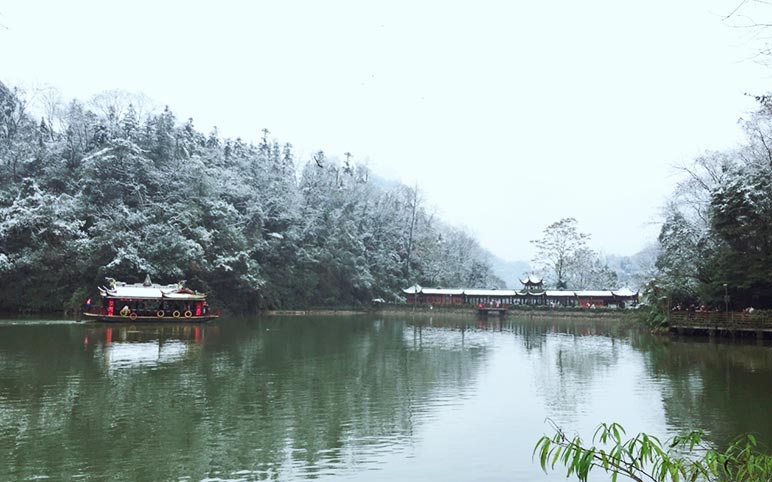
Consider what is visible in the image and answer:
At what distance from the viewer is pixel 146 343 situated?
2572 centimetres

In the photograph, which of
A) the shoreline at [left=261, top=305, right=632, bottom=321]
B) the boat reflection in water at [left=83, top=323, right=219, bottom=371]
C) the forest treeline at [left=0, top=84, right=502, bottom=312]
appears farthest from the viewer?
the shoreline at [left=261, top=305, right=632, bottom=321]

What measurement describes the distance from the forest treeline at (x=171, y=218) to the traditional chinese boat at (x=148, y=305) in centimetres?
401

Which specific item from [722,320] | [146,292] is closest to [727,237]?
[722,320]

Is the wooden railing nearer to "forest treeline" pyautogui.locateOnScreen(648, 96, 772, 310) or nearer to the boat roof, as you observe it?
A: "forest treeline" pyautogui.locateOnScreen(648, 96, 772, 310)

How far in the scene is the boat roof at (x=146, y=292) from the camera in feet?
114

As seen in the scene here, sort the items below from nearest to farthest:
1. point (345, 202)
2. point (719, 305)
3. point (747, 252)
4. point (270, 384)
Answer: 1. point (270, 384)
2. point (747, 252)
3. point (719, 305)
4. point (345, 202)

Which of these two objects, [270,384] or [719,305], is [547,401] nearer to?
[270,384]

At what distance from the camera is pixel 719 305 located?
31.9 metres

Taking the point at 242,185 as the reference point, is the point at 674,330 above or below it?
below

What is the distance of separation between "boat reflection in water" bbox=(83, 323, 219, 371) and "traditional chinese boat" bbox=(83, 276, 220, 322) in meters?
0.80

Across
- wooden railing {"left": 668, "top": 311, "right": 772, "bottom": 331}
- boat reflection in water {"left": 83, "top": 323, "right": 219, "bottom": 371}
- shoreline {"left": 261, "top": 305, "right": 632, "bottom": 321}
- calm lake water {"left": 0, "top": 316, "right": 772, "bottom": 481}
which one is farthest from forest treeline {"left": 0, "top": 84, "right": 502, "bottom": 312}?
wooden railing {"left": 668, "top": 311, "right": 772, "bottom": 331}

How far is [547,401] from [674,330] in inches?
846

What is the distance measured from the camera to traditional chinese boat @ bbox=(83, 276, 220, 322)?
113ft

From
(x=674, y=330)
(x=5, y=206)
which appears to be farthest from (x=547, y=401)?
(x=5, y=206)
